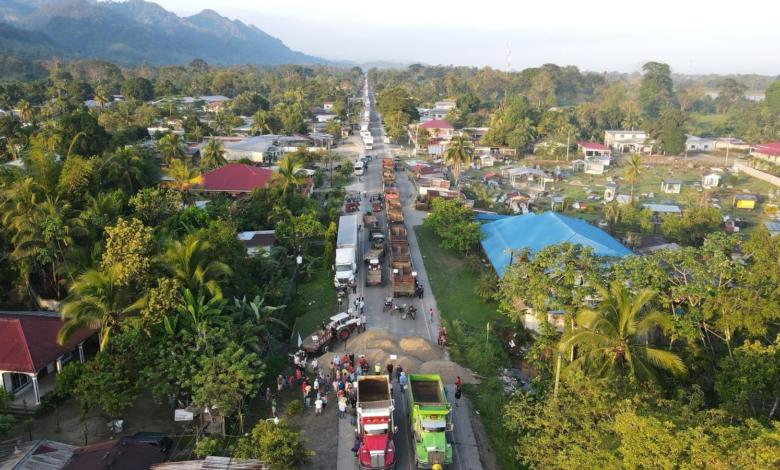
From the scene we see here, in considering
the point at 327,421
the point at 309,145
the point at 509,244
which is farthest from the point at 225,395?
the point at 309,145

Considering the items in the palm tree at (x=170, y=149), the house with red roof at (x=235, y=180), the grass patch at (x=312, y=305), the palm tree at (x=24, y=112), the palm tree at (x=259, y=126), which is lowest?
the grass patch at (x=312, y=305)

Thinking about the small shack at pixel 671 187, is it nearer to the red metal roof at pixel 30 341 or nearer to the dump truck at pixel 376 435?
the dump truck at pixel 376 435

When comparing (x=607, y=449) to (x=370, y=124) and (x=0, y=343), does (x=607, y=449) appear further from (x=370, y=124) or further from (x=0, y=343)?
(x=370, y=124)

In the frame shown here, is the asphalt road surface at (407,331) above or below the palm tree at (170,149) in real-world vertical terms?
below

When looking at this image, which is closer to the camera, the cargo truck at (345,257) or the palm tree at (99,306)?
the palm tree at (99,306)

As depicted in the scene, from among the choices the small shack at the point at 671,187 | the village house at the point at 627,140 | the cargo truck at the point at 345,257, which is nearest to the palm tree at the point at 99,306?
the cargo truck at the point at 345,257

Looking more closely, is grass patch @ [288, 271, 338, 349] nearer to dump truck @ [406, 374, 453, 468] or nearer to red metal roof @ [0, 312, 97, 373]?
dump truck @ [406, 374, 453, 468]

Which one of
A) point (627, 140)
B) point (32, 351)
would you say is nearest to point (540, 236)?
point (32, 351)
